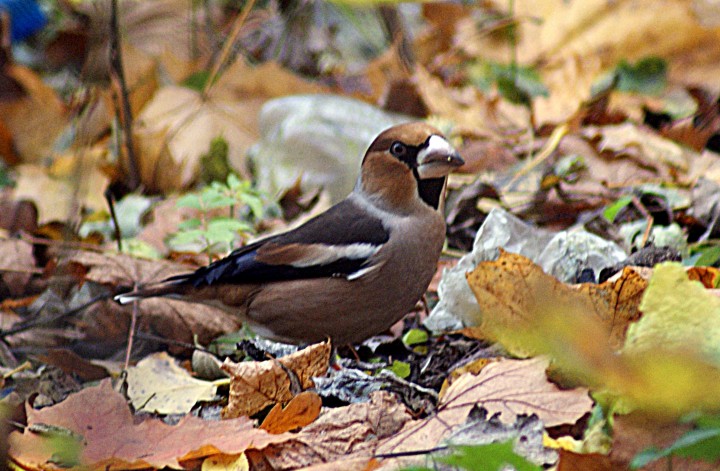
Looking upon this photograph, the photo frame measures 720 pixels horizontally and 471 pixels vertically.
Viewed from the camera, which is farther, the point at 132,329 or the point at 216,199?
the point at 216,199

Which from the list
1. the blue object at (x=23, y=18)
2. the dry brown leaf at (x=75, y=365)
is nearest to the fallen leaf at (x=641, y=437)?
the dry brown leaf at (x=75, y=365)

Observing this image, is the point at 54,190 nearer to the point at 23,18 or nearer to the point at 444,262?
the point at 444,262

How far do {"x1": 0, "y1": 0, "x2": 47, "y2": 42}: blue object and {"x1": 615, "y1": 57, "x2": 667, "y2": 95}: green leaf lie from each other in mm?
4740

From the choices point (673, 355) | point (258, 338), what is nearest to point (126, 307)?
point (258, 338)

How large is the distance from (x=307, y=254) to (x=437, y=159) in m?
0.50

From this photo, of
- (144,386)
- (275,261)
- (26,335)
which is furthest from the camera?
(26,335)

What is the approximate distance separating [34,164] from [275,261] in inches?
120

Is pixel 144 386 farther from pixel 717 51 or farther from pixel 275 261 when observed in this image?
pixel 717 51

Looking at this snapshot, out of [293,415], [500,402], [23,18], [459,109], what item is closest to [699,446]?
[500,402]

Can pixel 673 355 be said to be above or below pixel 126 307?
above

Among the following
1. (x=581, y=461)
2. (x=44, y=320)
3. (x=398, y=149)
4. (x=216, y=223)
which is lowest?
(x=44, y=320)

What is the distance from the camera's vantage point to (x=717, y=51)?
5152 millimetres

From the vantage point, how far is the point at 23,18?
25.4 feet

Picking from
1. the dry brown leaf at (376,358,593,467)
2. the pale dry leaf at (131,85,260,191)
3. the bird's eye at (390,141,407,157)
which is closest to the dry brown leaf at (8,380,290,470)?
the dry brown leaf at (376,358,593,467)
